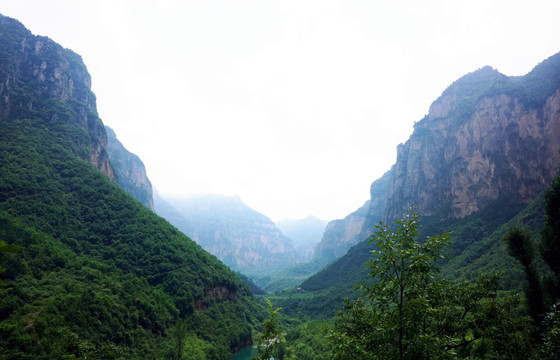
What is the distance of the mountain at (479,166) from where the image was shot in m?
107

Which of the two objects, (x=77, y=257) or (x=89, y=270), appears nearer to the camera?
(x=89, y=270)

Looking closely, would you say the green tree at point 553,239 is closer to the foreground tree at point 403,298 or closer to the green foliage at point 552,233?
the green foliage at point 552,233

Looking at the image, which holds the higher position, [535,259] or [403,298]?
[535,259]

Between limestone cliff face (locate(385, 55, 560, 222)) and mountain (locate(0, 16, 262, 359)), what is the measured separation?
100741 millimetres

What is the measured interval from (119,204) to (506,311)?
100 metres

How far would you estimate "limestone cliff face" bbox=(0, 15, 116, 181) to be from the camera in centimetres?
9962

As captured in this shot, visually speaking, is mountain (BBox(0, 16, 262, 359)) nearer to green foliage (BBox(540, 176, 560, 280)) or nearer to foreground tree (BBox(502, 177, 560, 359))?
foreground tree (BBox(502, 177, 560, 359))

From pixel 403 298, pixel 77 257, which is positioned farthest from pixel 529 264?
pixel 77 257

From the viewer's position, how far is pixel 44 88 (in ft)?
377

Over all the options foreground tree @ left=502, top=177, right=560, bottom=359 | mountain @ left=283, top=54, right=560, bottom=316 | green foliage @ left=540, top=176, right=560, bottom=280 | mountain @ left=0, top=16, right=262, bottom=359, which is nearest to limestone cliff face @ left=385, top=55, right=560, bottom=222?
mountain @ left=283, top=54, right=560, bottom=316

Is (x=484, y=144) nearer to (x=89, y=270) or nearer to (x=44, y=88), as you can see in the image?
(x=89, y=270)

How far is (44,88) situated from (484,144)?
197 metres

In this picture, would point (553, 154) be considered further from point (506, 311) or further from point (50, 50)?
point (50, 50)

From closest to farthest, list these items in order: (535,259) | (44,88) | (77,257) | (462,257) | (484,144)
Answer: (535,259), (77,257), (462,257), (44,88), (484,144)
